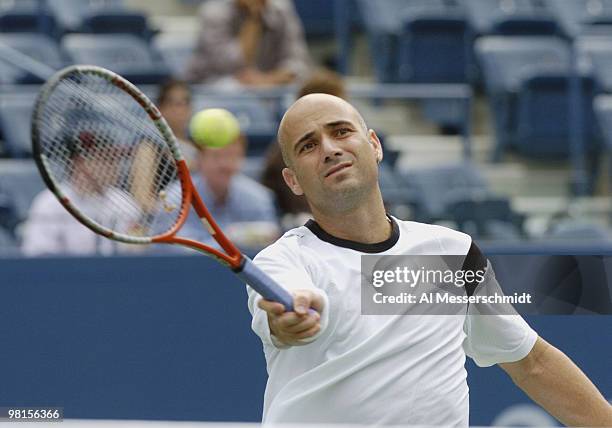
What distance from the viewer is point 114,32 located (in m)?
7.66

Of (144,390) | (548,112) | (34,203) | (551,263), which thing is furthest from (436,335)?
(548,112)

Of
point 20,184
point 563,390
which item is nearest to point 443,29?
point 20,184

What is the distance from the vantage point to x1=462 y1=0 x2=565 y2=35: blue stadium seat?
7.96m

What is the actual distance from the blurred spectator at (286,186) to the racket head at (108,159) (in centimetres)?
60

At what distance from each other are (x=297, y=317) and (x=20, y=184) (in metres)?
3.38

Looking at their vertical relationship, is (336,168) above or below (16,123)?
below

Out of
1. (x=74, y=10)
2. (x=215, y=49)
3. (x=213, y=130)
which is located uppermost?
(x=74, y=10)

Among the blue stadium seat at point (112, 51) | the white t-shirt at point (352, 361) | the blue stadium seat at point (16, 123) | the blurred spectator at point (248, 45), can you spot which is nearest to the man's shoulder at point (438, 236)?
the white t-shirt at point (352, 361)

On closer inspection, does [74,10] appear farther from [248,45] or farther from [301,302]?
[301,302]

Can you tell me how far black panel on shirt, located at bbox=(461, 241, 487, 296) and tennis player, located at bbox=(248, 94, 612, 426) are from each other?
68 mm

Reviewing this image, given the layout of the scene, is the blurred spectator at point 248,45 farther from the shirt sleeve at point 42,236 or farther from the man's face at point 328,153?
the man's face at point 328,153

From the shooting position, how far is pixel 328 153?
2846 millimetres

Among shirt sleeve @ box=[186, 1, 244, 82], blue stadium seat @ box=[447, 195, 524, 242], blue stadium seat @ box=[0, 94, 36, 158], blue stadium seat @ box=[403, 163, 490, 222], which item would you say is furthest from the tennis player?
shirt sleeve @ box=[186, 1, 244, 82]

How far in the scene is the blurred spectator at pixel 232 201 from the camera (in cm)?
509
